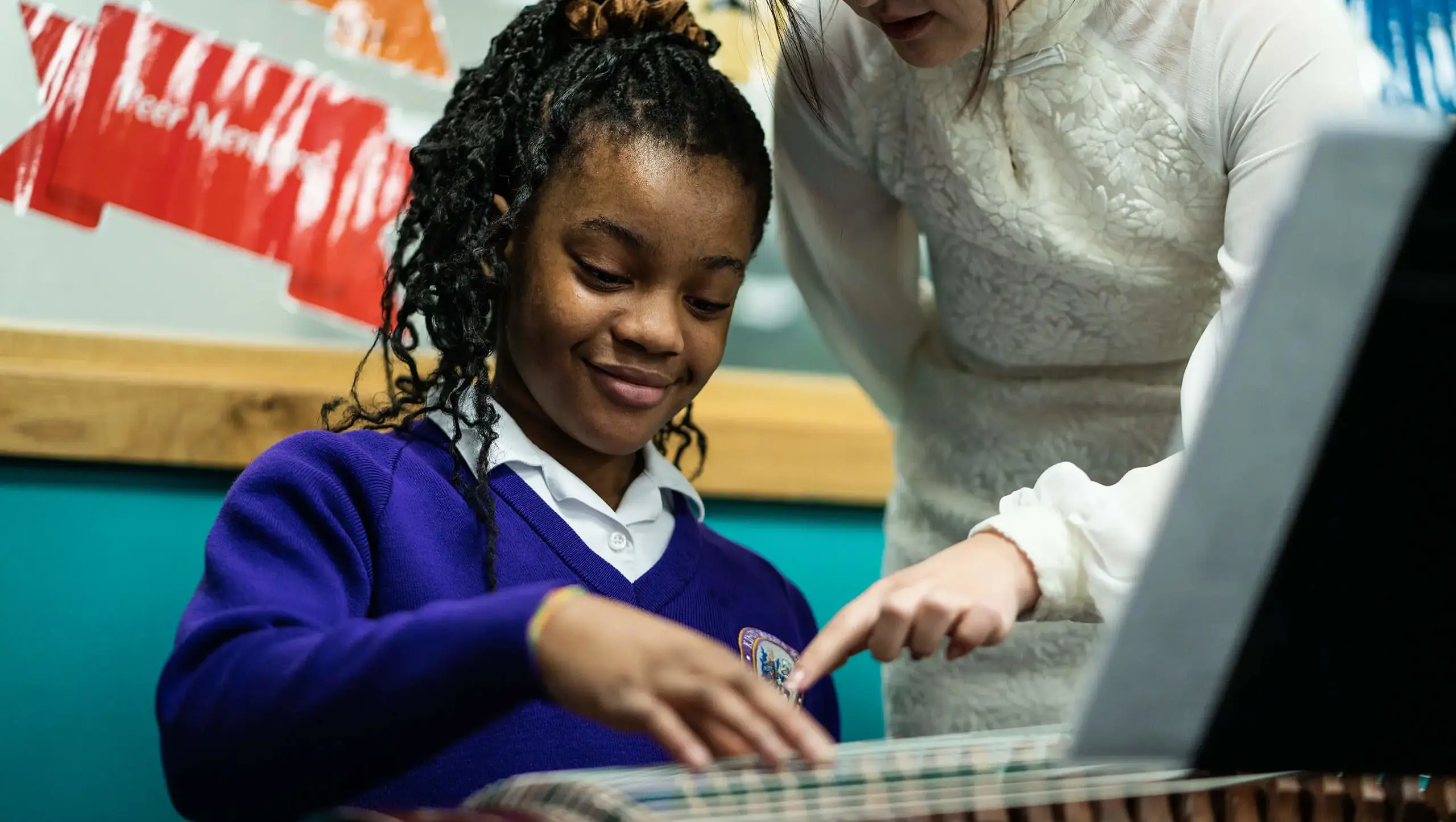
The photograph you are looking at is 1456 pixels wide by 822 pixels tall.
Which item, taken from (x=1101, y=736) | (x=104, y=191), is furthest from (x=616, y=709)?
(x=104, y=191)

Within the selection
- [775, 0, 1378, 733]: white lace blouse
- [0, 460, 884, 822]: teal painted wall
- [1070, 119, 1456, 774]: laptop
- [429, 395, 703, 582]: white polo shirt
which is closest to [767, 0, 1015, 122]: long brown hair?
[775, 0, 1378, 733]: white lace blouse

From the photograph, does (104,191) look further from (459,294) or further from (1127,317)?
(1127,317)

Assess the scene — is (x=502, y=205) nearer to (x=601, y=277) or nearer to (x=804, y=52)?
(x=601, y=277)

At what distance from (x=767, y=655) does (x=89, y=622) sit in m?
0.56

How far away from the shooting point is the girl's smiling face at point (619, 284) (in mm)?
830

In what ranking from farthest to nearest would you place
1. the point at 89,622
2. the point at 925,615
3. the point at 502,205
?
the point at 89,622
the point at 502,205
the point at 925,615

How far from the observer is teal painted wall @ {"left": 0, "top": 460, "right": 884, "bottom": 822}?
1032 millimetres

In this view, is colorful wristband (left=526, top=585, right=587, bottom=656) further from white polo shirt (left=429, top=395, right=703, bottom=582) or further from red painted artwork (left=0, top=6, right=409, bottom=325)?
red painted artwork (left=0, top=6, right=409, bottom=325)

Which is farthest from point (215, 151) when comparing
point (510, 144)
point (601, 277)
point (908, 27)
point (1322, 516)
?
point (1322, 516)

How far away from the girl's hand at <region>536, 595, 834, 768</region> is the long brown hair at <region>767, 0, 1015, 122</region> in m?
0.50

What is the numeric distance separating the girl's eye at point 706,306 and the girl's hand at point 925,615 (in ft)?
0.97

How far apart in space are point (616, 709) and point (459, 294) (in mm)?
440

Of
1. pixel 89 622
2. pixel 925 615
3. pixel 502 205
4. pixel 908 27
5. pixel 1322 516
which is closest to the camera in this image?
pixel 1322 516

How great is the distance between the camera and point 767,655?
2.98 ft
